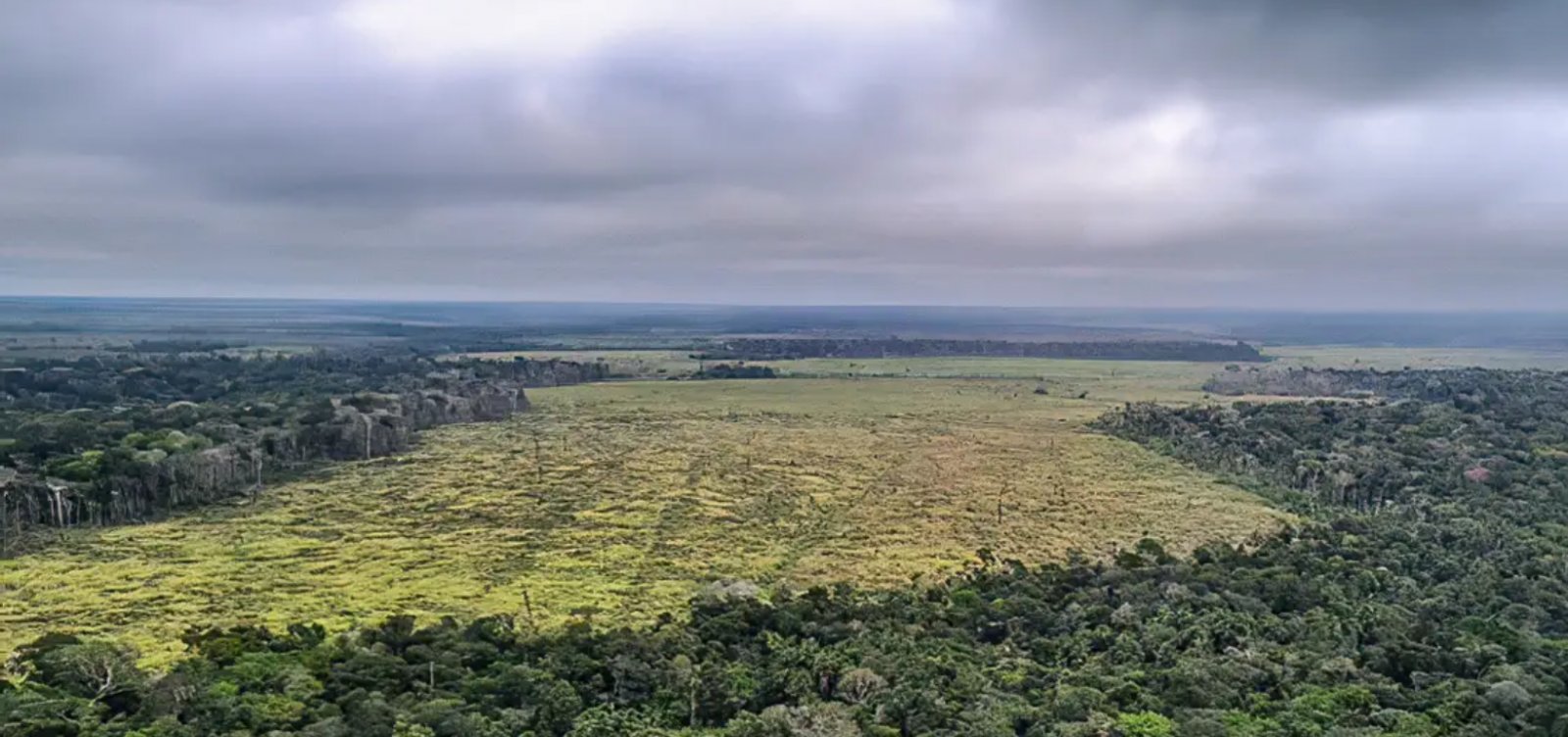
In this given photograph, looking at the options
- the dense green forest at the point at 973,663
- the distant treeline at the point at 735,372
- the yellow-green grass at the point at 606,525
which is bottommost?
the yellow-green grass at the point at 606,525

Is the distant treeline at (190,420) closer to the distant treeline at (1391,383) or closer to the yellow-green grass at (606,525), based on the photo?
the yellow-green grass at (606,525)

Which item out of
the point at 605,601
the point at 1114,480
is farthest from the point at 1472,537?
the point at 605,601

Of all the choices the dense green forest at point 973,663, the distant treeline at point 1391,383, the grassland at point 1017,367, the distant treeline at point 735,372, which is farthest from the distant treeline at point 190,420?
the distant treeline at point 1391,383

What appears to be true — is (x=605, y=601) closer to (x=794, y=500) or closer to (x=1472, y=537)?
(x=794, y=500)

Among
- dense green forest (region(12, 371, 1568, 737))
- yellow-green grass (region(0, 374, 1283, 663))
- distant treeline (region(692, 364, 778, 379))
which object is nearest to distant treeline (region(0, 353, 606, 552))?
yellow-green grass (region(0, 374, 1283, 663))

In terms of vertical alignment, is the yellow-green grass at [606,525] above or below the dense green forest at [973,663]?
below

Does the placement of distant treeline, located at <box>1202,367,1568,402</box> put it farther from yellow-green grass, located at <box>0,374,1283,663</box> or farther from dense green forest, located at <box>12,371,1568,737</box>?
dense green forest, located at <box>12,371,1568,737</box>

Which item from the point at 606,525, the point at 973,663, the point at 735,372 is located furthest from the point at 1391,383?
the point at 973,663

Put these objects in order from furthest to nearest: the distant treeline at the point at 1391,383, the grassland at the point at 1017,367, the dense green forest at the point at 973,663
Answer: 1. the grassland at the point at 1017,367
2. the distant treeline at the point at 1391,383
3. the dense green forest at the point at 973,663

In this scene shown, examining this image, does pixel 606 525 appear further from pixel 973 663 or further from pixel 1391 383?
pixel 1391 383
